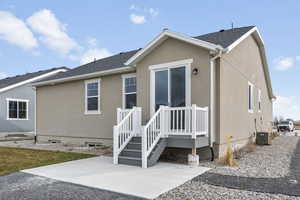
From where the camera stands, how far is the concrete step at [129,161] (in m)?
6.50

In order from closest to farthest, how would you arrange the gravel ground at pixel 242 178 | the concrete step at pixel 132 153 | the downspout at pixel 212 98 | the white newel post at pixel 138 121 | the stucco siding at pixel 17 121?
the gravel ground at pixel 242 178 → the concrete step at pixel 132 153 → the downspout at pixel 212 98 → the white newel post at pixel 138 121 → the stucco siding at pixel 17 121

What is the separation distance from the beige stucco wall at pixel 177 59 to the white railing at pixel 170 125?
2.16ft

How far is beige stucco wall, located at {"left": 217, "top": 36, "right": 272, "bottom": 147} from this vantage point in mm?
7535

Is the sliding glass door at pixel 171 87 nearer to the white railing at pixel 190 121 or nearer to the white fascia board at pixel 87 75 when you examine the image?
the white railing at pixel 190 121

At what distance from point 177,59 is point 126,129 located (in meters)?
3.04

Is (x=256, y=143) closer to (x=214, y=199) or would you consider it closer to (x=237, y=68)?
(x=237, y=68)

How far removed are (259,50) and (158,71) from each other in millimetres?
8095

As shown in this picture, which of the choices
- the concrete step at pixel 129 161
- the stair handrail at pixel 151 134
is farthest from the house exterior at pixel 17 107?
the stair handrail at pixel 151 134

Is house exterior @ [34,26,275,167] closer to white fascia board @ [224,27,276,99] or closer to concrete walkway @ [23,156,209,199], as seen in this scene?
Result: white fascia board @ [224,27,276,99]

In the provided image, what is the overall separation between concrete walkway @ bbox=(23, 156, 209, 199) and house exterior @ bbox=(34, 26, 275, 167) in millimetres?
588

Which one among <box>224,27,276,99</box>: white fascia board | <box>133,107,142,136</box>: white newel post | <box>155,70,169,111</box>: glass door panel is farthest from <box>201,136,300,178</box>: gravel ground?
<box>224,27,276,99</box>: white fascia board

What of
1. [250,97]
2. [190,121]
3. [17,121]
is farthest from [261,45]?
[17,121]

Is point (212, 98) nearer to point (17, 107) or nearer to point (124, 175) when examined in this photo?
point (124, 175)

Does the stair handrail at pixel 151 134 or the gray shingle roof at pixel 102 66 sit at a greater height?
the gray shingle roof at pixel 102 66
